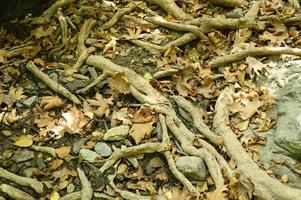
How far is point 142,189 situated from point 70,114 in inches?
46.7

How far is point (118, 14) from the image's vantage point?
5.75 m

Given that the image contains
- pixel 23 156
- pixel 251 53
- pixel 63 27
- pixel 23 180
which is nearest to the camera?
pixel 23 180

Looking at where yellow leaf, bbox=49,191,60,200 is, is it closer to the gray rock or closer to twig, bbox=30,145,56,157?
twig, bbox=30,145,56,157

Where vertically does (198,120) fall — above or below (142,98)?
below

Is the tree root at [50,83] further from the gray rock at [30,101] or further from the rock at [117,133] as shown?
the rock at [117,133]

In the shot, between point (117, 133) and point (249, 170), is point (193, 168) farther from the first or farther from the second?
point (117, 133)

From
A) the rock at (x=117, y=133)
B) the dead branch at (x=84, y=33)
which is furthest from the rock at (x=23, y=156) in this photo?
the dead branch at (x=84, y=33)

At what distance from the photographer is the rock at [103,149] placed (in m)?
4.16

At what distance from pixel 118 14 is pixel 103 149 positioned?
2298mm

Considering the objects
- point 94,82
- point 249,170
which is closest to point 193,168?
point 249,170

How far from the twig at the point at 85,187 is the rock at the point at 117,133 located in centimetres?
46

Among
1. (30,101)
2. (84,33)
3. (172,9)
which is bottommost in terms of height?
(30,101)

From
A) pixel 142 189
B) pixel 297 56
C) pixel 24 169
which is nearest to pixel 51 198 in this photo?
pixel 24 169

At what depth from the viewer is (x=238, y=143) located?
416cm
